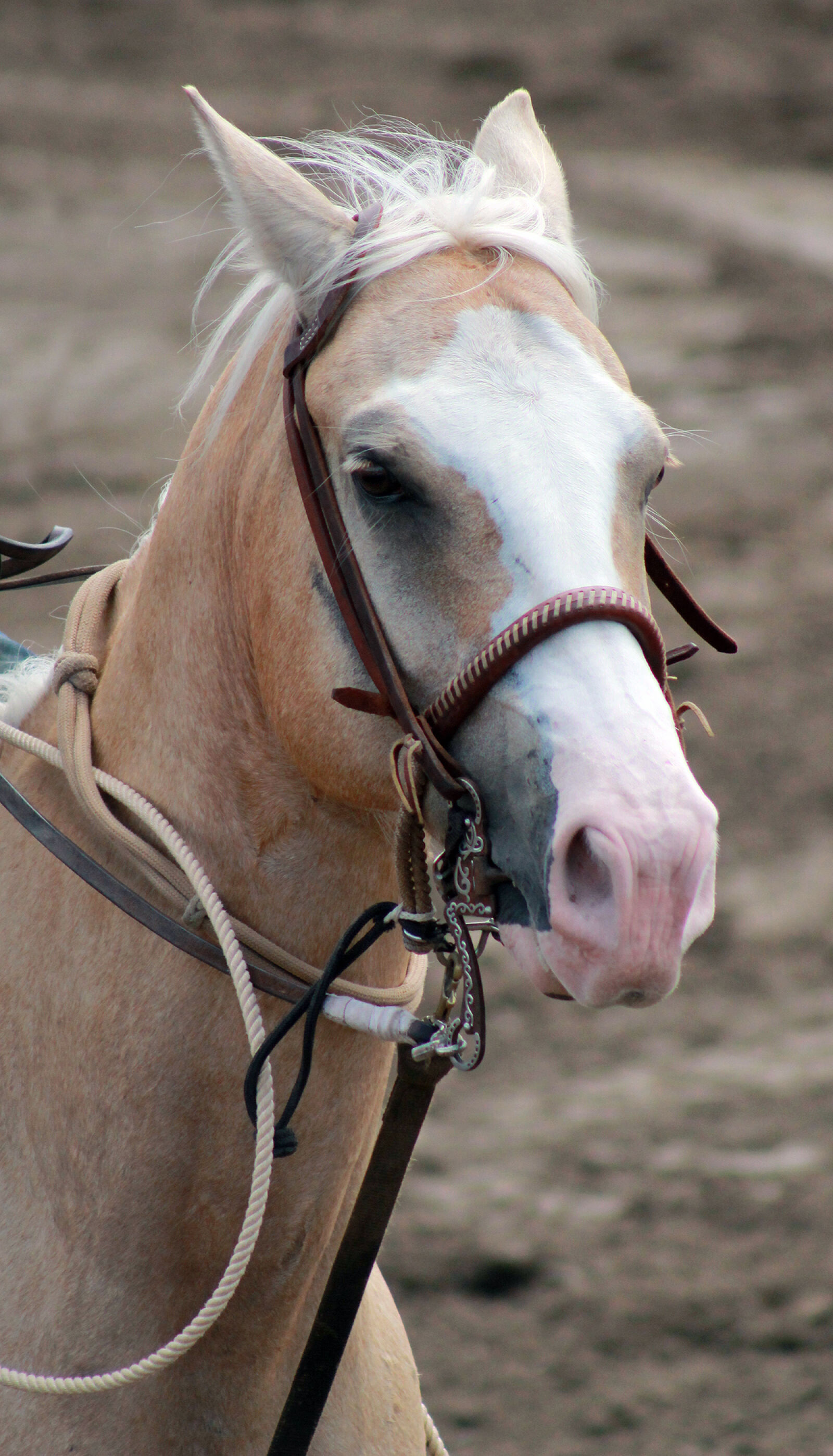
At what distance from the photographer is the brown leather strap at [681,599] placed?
172 cm

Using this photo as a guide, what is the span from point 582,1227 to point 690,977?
4.79 ft

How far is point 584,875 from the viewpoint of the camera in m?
1.33

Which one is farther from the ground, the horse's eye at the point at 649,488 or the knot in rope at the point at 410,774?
the horse's eye at the point at 649,488

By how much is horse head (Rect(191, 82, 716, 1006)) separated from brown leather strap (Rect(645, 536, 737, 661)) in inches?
6.8

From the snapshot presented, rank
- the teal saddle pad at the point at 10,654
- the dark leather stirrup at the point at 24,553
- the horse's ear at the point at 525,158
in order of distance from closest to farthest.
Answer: the horse's ear at the point at 525,158 < the dark leather stirrup at the point at 24,553 < the teal saddle pad at the point at 10,654

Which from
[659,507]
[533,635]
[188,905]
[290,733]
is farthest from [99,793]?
[659,507]

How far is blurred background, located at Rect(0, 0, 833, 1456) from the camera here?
373 centimetres

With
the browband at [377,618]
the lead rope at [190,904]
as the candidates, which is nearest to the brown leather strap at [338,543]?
the browband at [377,618]

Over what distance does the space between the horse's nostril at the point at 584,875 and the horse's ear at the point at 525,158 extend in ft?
2.91

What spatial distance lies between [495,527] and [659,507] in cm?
734

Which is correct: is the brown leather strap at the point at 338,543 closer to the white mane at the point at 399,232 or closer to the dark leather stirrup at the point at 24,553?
the white mane at the point at 399,232

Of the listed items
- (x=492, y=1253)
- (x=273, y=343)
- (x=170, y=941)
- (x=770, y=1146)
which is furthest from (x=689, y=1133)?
(x=273, y=343)

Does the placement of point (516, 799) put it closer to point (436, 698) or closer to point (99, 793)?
point (436, 698)

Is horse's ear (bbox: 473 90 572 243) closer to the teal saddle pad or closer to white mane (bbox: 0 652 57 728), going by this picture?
white mane (bbox: 0 652 57 728)
